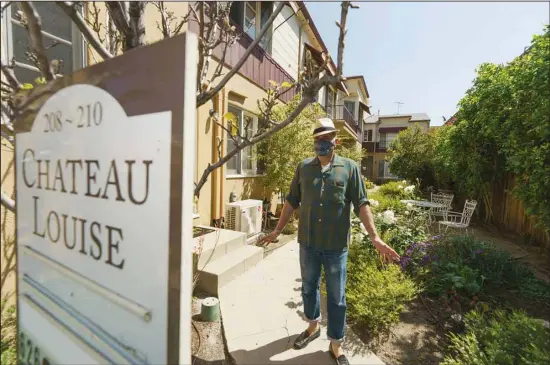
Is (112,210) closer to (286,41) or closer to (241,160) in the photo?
(241,160)

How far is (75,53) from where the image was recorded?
10.5ft

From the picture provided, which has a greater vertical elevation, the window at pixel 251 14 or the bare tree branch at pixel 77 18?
the window at pixel 251 14

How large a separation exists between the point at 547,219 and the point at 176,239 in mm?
4966

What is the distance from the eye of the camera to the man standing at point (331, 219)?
2.27 m

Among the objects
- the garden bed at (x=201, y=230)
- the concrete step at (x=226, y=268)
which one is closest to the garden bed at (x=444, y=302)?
the concrete step at (x=226, y=268)

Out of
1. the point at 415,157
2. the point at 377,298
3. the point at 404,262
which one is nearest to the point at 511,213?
the point at 404,262

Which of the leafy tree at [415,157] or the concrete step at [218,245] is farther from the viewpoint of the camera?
the leafy tree at [415,157]

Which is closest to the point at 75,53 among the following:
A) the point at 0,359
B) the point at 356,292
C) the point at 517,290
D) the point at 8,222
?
the point at 8,222

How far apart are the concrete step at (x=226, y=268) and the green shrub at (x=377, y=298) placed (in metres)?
1.61

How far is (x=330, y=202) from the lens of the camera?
2283 millimetres

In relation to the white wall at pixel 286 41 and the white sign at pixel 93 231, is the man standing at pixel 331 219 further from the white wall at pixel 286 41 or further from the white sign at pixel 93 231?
the white wall at pixel 286 41

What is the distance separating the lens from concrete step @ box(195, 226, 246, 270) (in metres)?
4.07

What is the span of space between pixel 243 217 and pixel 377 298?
3.54 metres

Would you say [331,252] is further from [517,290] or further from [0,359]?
[517,290]
